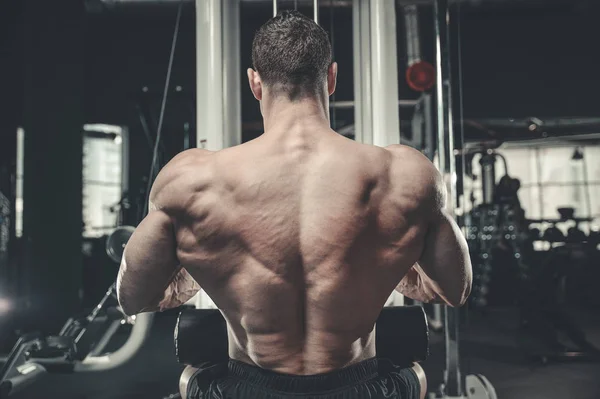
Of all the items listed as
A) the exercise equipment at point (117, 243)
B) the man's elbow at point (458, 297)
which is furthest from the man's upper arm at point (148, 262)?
the exercise equipment at point (117, 243)

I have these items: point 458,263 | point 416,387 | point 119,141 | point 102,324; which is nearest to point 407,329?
point 416,387

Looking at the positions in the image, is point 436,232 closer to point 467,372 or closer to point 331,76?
point 331,76

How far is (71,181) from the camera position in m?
5.24

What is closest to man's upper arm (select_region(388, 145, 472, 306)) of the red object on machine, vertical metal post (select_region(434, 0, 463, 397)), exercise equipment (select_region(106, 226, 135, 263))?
vertical metal post (select_region(434, 0, 463, 397))

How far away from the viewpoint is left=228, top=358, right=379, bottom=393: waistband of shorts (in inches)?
37.2

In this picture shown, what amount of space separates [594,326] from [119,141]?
254 inches

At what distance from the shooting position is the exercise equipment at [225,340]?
1148mm

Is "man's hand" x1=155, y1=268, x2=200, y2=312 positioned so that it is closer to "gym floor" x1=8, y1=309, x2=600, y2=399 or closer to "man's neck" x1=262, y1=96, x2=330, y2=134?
"man's neck" x1=262, y1=96, x2=330, y2=134

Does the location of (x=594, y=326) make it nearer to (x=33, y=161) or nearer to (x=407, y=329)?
(x=407, y=329)

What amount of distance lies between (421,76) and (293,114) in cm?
207

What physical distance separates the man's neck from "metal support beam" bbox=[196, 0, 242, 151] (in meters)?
0.70

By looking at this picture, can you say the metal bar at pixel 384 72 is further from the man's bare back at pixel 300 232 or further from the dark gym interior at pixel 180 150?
the man's bare back at pixel 300 232

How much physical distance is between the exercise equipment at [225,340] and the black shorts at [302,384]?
0.32 ft

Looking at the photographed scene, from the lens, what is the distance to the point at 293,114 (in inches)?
38.8
